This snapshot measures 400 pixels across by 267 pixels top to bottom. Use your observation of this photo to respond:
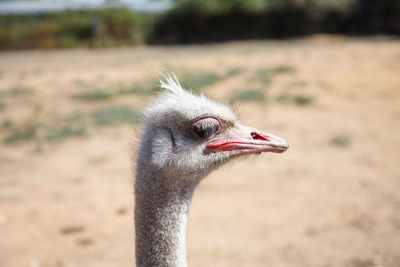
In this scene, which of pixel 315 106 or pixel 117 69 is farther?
pixel 117 69

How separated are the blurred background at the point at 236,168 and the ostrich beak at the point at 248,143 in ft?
1.41

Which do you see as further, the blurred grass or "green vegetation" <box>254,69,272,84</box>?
the blurred grass

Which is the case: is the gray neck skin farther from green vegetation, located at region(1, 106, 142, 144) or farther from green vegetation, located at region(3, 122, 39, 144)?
green vegetation, located at region(3, 122, 39, 144)

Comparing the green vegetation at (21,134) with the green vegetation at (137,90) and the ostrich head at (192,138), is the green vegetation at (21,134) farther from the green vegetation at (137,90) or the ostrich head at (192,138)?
the ostrich head at (192,138)

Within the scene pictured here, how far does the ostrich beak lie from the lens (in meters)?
1.86

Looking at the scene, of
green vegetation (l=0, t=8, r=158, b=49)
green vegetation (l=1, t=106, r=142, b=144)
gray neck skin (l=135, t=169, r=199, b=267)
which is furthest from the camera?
green vegetation (l=0, t=8, r=158, b=49)

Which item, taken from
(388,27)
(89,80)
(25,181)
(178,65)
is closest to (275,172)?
(25,181)

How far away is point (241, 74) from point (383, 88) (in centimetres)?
373

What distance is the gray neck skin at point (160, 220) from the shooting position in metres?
1.75

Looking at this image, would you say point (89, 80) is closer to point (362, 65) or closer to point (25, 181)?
point (25, 181)

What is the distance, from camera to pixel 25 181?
4.93m

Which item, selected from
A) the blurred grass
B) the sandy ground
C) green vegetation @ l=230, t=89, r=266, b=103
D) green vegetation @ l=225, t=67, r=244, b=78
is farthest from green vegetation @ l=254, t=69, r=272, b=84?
the blurred grass

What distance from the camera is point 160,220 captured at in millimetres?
1763

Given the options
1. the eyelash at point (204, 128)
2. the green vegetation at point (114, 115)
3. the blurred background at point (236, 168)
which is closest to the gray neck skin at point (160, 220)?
the eyelash at point (204, 128)
